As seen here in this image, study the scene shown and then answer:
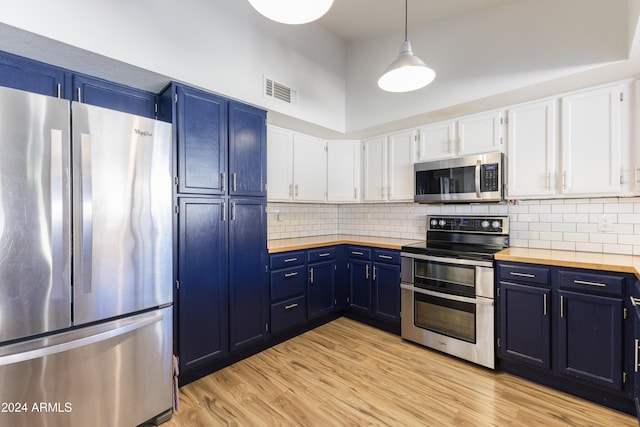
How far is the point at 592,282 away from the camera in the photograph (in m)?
1.96

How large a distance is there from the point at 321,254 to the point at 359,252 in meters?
0.47

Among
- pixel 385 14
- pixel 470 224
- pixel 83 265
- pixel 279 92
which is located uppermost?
pixel 385 14

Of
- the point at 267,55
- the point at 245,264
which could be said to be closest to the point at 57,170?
the point at 245,264

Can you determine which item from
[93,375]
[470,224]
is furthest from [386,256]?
[93,375]

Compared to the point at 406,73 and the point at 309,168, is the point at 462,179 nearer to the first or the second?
the point at 406,73

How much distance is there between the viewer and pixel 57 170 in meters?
1.47

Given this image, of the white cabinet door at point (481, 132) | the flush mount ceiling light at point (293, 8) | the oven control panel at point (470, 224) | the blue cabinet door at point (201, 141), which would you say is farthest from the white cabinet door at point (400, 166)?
the flush mount ceiling light at point (293, 8)

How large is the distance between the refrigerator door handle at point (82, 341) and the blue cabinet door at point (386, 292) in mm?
2184

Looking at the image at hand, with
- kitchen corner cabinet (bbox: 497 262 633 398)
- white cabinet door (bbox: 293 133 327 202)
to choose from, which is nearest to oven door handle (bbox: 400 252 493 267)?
kitchen corner cabinet (bbox: 497 262 633 398)

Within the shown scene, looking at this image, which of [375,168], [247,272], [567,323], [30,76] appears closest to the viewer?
[30,76]

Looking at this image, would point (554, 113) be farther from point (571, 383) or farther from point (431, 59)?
point (571, 383)

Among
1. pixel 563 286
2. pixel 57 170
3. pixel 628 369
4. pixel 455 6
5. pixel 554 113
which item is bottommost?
pixel 628 369

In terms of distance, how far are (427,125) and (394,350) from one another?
240cm

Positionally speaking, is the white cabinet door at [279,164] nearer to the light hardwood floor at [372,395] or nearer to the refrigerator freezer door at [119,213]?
the refrigerator freezer door at [119,213]
